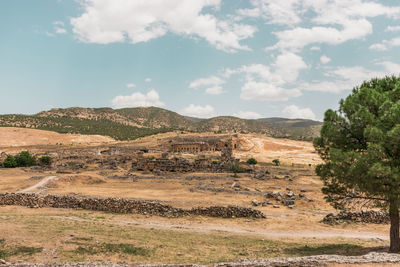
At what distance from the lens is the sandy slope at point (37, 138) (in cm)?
10106

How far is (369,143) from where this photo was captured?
40.0 ft

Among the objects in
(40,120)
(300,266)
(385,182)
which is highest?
(40,120)

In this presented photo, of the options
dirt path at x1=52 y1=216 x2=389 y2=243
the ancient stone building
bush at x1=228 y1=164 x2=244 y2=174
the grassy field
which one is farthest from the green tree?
the ancient stone building

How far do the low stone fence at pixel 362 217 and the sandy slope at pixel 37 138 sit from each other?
98478 millimetres

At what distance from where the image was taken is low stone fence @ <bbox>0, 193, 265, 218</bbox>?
939 inches

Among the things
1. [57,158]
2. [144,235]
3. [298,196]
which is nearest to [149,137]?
[57,158]

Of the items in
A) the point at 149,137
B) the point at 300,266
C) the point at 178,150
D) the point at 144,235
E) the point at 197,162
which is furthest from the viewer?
the point at 149,137

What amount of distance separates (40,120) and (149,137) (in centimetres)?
7099

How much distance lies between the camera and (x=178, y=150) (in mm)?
90188

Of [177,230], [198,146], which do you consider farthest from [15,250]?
[198,146]

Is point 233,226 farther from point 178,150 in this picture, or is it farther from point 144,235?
point 178,150

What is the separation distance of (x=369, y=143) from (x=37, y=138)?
383ft

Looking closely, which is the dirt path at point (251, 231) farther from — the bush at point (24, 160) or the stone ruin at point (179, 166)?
the bush at point (24, 160)

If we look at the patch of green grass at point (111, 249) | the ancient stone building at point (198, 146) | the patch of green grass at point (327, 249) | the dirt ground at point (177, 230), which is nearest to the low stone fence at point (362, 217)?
the dirt ground at point (177, 230)
